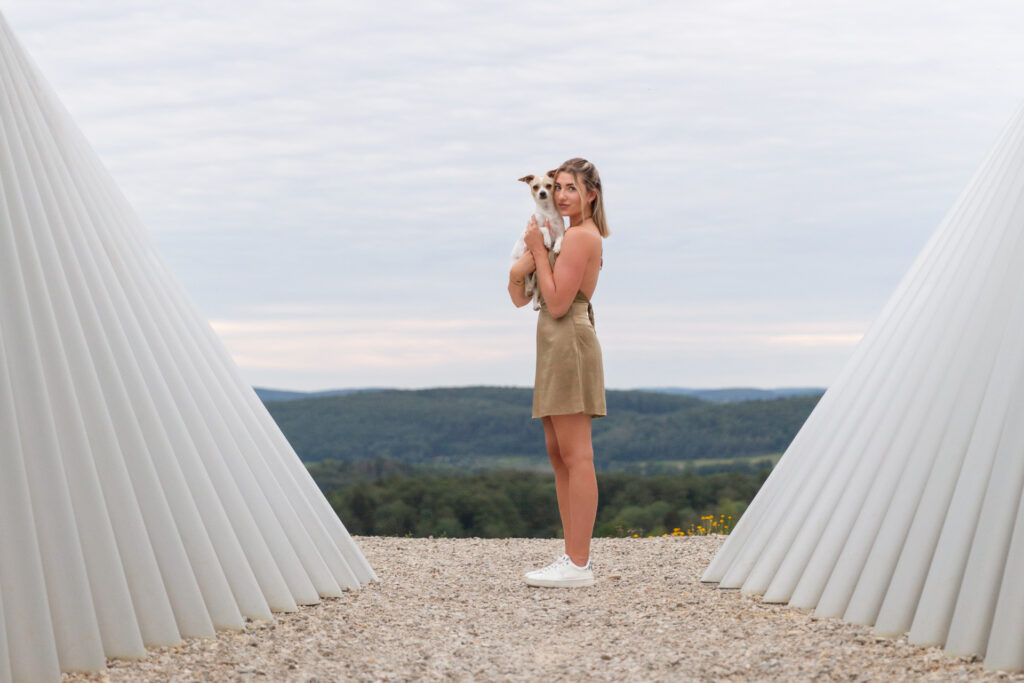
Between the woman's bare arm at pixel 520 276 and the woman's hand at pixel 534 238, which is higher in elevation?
the woman's hand at pixel 534 238

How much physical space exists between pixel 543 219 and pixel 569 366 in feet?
3.80

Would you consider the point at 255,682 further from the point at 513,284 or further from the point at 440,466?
the point at 440,466

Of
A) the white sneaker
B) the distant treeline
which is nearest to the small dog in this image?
the white sneaker

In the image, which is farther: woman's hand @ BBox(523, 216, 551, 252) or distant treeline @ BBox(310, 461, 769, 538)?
distant treeline @ BBox(310, 461, 769, 538)

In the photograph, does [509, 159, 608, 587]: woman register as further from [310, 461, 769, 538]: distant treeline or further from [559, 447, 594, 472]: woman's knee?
[310, 461, 769, 538]: distant treeline

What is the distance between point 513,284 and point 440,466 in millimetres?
12321

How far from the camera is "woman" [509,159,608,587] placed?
7125 millimetres

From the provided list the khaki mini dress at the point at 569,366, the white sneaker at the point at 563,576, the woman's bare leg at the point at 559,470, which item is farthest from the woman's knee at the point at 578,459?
the white sneaker at the point at 563,576

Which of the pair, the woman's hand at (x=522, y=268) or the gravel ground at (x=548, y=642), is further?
the woman's hand at (x=522, y=268)

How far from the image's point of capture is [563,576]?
7.57m

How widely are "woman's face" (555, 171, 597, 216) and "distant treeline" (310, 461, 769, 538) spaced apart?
5467 mm

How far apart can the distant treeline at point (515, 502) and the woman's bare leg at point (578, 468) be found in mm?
4294

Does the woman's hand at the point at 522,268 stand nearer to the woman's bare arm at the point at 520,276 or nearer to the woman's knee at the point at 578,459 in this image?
the woman's bare arm at the point at 520,276

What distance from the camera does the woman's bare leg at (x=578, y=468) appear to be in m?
7.29
